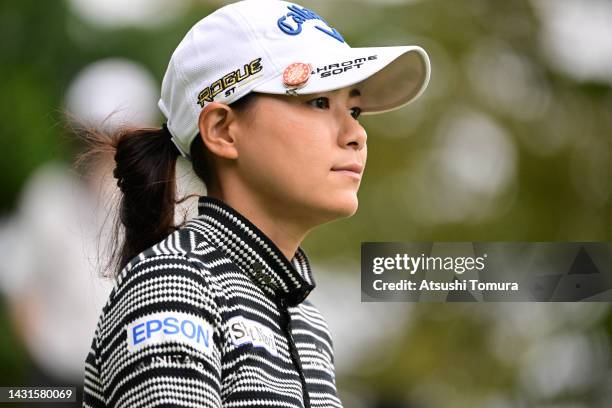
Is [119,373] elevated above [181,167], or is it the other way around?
[181,167]

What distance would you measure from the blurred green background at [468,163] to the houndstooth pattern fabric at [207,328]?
3.24 metres

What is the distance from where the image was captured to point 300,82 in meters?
1.42

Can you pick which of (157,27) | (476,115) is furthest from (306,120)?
(476,115)

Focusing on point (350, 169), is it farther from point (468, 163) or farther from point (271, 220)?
point (468, 163)

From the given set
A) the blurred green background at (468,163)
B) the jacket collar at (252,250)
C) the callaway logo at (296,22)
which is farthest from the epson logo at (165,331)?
the blurred green background at (468,163)

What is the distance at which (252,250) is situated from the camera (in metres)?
1.41

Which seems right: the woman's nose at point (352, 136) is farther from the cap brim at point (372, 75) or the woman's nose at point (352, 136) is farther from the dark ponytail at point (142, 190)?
the dark ponytail at point (142, 190)

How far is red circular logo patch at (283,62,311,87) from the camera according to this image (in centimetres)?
143

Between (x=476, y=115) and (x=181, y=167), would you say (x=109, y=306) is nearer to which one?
(x=181, y=167)

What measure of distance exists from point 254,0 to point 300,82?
5.9 inches

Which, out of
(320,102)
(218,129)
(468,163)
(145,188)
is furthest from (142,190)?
(468,163)

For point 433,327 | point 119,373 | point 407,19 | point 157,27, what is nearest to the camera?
point 119,373

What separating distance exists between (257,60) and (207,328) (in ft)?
1.11

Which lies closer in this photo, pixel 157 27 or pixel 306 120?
pixel 306 120
